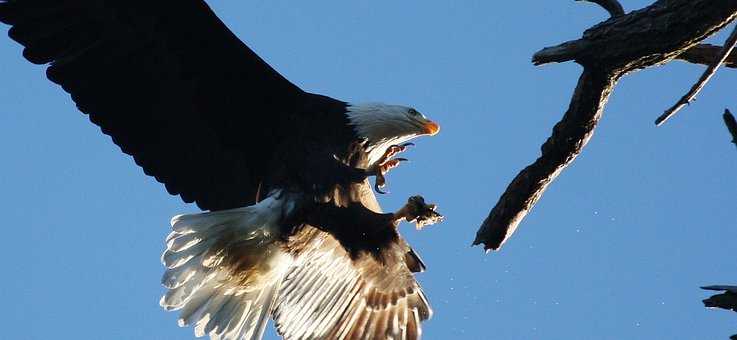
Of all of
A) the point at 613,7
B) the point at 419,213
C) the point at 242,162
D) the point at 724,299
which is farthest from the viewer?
the point at 242,162

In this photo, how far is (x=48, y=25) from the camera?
417cm

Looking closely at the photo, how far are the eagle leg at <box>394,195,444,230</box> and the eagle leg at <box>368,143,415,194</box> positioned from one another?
22 centimetres

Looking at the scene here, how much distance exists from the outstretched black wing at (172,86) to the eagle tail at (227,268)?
305 millimetres

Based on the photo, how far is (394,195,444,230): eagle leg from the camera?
417 centimetres

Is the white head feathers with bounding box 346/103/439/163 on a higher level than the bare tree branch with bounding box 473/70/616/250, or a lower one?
higher

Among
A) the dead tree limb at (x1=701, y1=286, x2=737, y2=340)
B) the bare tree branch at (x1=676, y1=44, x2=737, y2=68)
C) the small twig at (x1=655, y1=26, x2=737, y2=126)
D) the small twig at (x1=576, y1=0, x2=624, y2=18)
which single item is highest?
the small twig at (x1=576, y1=0, x2=624, y2=18)

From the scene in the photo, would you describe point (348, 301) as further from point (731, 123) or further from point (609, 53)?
point (731, 123)

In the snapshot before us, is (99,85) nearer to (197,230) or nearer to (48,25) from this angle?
(48,25)

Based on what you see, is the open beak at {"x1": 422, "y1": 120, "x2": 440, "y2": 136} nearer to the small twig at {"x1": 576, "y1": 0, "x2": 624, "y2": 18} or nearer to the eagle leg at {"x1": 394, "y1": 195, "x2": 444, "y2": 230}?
the eagle leg at {"x1": 394, "y1": 195, "x2": 444, "y2": 230}

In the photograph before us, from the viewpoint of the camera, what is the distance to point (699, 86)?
3.24 metres

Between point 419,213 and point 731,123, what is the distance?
57.7 inches

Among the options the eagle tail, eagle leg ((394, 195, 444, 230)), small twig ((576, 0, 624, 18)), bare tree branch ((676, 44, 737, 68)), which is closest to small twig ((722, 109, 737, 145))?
small twig ((576, 0, 624, 18))

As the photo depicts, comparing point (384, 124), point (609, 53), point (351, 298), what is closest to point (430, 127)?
point (384, 124)

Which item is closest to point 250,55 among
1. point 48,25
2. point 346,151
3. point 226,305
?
point 346,151
